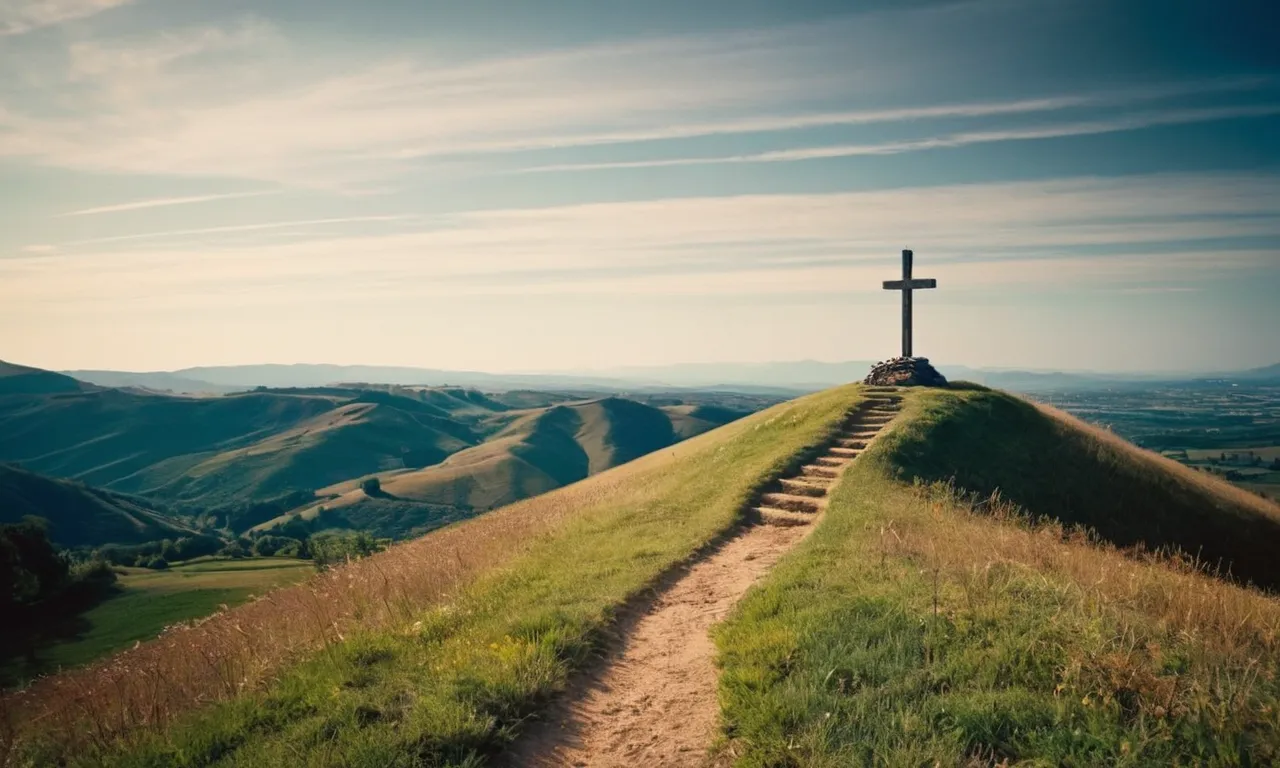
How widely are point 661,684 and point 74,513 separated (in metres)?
194

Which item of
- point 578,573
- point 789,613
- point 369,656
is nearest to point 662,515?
point 578,573

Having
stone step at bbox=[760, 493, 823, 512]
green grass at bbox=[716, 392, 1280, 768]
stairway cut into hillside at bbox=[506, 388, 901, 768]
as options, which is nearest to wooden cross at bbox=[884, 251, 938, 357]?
stone step at bbox=[760, 493, 823, 512]

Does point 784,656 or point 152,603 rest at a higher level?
point 784,656

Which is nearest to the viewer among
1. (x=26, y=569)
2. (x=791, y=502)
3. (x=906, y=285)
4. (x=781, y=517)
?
(x=781, y=517)

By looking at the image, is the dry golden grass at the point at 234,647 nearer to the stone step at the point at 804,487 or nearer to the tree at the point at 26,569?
the stone step at the point at 804,487

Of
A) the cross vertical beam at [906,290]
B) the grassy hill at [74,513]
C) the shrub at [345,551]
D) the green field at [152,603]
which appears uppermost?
the cross vertical beam at [906,290]

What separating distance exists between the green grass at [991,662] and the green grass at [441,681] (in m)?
2.19

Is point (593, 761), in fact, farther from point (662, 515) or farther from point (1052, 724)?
point (662, 515)

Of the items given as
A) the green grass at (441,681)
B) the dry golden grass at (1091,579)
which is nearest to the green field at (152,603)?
the green grass at (441,681)

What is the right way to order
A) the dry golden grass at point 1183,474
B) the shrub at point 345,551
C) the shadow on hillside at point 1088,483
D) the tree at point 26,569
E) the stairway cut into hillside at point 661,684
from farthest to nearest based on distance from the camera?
1. the tree at point 26,569
2. the dry golden grass at point 1183,474
3. the shadow on hillside at point 1088,483
4. the shrub at point 345,551
5. the stairway cut into hillside at point 661,684

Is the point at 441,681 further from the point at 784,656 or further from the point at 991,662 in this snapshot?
Result: the point at 991,662

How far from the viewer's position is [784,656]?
25.9 ft

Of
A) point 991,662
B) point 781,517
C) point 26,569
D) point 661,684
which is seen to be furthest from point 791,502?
point 26,569

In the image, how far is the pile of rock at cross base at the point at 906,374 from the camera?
98.2 feet
